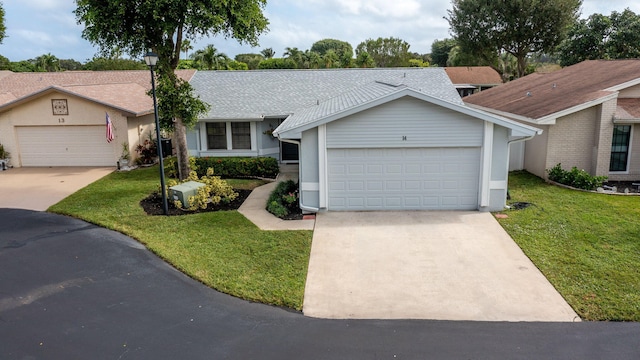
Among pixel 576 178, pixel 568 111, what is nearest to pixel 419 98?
pixel 568 111

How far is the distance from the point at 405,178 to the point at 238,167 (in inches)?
327

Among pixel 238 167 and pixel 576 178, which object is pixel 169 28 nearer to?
pixel 238 167

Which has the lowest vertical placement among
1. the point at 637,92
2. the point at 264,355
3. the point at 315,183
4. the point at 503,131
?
the point at 264,355

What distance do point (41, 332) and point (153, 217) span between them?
21.3ft

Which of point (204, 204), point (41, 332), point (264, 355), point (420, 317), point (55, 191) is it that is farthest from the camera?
point (55, 191)

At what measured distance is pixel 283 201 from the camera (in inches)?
590

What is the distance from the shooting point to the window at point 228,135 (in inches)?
839

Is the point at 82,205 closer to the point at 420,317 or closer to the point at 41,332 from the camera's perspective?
the point at 41,332

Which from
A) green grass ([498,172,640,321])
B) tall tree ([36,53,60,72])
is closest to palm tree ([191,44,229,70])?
tall tree ([36,53,60,72])

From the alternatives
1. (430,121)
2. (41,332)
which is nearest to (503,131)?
A: (430,121)

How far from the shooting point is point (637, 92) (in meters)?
17.5

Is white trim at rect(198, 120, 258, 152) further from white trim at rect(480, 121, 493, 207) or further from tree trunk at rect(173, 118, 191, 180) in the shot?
white trim at rect(480, 121, 493, 207)

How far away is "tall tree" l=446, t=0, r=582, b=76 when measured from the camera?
37000 mm

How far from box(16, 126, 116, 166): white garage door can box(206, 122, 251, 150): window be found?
4.56 metres
